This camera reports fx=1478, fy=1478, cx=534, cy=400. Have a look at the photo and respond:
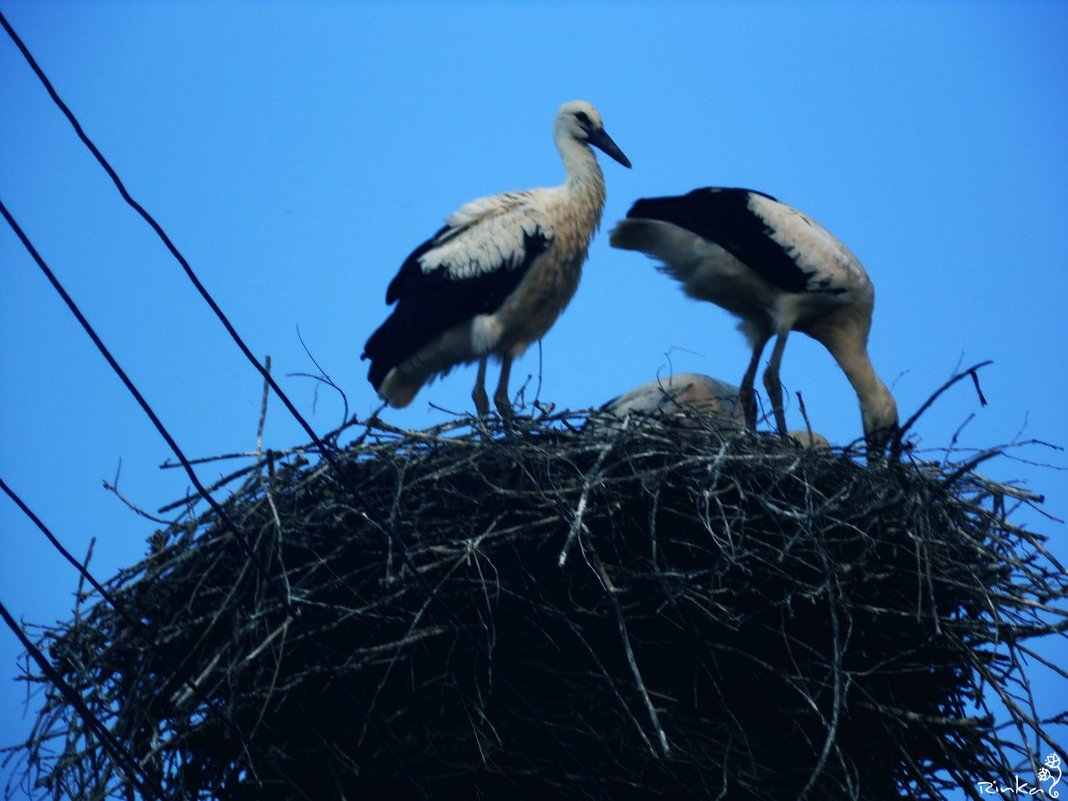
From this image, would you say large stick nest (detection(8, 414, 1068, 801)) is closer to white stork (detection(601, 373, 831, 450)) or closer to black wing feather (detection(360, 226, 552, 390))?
white stork (detection(601, 373, 831, 450))

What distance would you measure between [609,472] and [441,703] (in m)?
0.97

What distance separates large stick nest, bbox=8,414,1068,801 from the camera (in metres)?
4.71

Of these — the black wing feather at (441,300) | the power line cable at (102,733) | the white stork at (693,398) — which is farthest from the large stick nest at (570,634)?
the black wing feather at (441,300)

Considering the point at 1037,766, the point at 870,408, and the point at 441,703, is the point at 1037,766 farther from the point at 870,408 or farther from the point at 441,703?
the point at 870,408

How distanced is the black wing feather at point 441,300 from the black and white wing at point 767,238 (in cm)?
69

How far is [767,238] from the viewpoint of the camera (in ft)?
22.7

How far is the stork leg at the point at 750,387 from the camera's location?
666 cm

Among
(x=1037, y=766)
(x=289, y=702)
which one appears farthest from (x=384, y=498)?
(x=1037, y=766)

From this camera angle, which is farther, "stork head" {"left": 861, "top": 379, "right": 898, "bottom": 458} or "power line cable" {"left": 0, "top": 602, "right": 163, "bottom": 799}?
"stork head" {"left": 861, "top": 379, "right": 898, "bottom": 458}

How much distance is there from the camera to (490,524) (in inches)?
194

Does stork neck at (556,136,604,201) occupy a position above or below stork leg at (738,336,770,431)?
above

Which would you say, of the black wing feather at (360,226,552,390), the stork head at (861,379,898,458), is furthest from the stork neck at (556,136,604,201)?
the stork head at (861,379,898,458)

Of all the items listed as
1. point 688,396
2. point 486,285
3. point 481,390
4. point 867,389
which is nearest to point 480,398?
point 481,390

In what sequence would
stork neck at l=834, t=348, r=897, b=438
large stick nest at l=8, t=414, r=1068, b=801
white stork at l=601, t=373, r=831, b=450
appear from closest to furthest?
large stick nest at l=8, t=414, r=1068, b=801 < white stork at l=601, t=373, r=831, b=450 < stork neck at l=834, t=348, r=897, b=438
